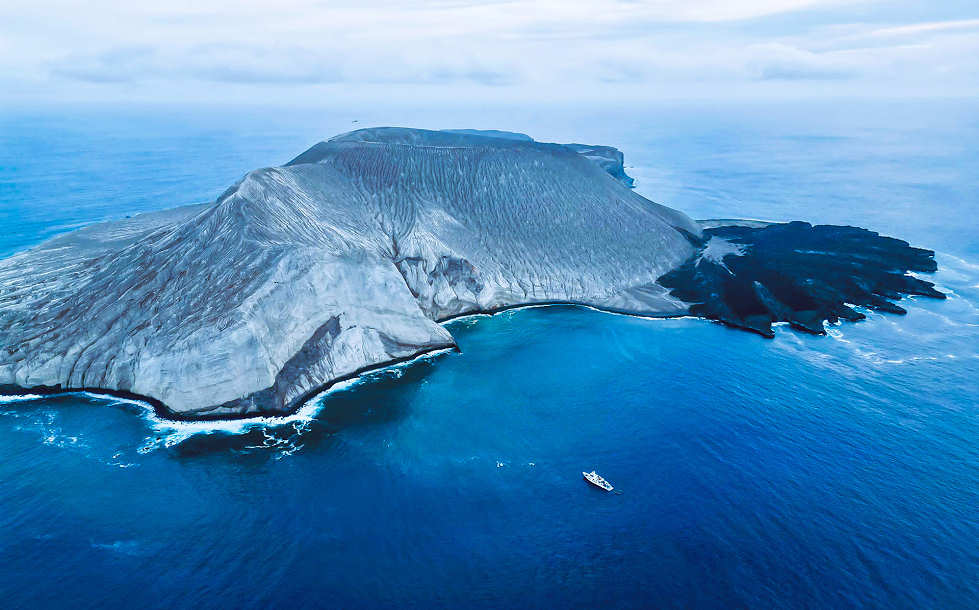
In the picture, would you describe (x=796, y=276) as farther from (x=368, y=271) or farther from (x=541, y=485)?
(x=368, y=271)

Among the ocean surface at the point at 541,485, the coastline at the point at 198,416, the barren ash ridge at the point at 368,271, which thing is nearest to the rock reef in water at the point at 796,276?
the barren ash ridge at the point at 368,271

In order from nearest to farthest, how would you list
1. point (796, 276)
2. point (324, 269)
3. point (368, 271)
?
1. point (324, 269)
2. point (368, 271)
3. point (796, 276)

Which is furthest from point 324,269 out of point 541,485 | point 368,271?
point 541,485

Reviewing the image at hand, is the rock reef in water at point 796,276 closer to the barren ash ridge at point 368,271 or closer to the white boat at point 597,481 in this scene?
the barren ash ridge at point 368,271

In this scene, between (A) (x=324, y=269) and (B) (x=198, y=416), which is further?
(A) (x=324, y=269)

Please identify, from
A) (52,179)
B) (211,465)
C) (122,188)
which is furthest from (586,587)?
(52,179)

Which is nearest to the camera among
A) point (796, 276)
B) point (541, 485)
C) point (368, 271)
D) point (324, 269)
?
point (541, 485)
